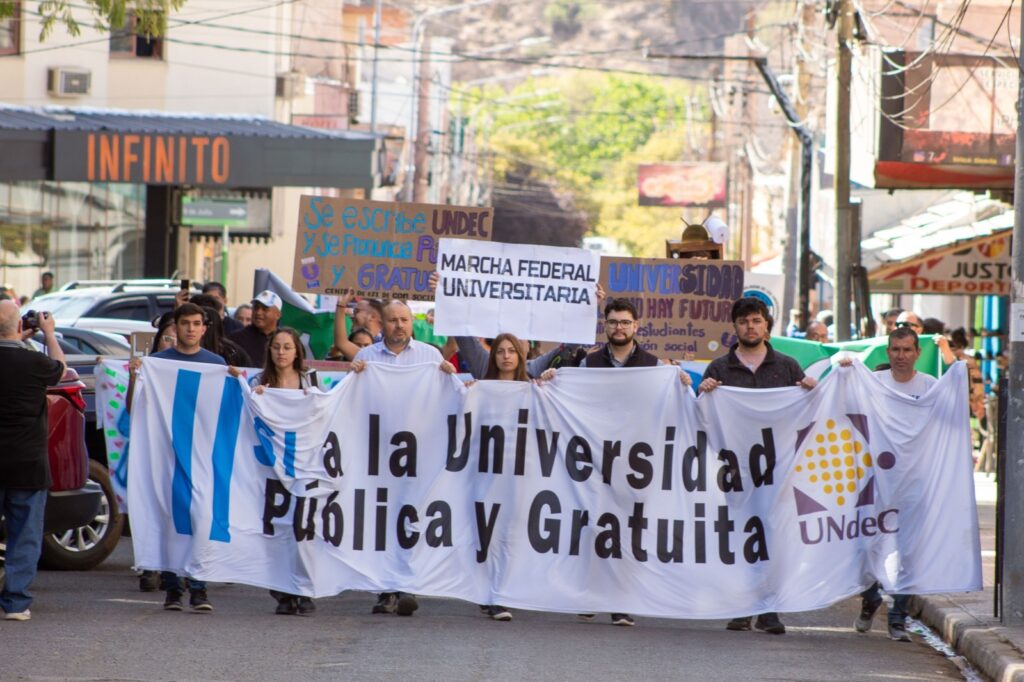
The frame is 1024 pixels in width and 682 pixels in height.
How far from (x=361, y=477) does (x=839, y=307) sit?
1159 centimetres

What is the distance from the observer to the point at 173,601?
10.6 m

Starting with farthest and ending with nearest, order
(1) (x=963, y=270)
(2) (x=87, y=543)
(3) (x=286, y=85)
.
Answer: (3) (x=286, y=85)
(1) (x=963, y=270)
(2) (x=87, y=543)

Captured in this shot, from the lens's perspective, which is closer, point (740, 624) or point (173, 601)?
point (173, 601)

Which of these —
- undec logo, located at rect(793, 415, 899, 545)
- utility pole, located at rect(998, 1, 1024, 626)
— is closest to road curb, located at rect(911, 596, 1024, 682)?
utility pole, located at rect(998, 1, 1024, 626)

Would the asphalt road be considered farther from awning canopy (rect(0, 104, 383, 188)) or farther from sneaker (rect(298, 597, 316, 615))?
awning canopy (rect(0, 104, 383, 188))

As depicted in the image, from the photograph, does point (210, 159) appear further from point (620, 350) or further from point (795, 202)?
point (620, 350)

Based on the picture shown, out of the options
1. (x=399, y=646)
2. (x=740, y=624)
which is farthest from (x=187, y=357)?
(x=740, y=624)

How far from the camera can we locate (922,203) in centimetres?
3278

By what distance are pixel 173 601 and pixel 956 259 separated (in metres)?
16.2

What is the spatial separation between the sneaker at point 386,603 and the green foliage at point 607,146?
87739 mm

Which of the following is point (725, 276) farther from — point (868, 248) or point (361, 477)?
point (868, 248)

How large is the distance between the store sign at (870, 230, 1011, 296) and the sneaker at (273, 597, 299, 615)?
1531 centimetres

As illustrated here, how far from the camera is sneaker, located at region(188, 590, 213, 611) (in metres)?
10.6

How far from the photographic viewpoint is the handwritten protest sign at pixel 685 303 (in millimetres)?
13383
